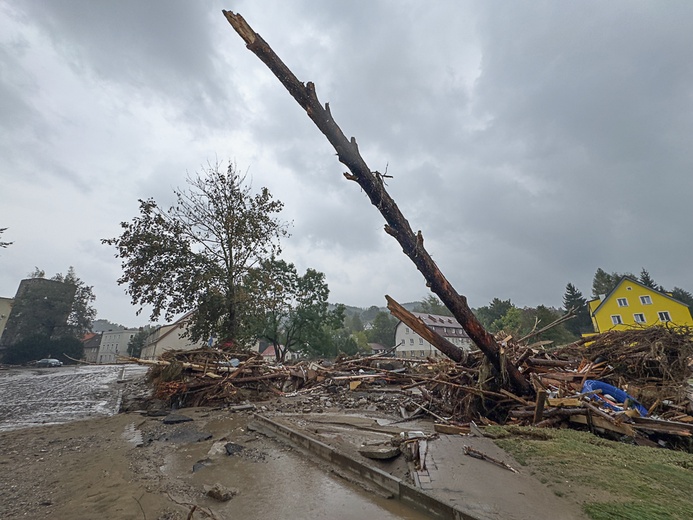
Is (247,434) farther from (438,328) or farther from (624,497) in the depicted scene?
(438,328)

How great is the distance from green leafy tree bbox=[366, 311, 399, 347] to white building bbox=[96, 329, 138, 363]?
5232cm

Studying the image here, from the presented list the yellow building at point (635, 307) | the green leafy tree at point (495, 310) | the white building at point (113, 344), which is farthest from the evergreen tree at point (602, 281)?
the white building at point (113, 344)

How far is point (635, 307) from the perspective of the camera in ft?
110

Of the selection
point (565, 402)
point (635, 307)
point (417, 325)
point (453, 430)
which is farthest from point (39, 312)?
point (635, 307)

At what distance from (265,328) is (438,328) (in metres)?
33.0

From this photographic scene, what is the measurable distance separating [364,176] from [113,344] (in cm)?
8182

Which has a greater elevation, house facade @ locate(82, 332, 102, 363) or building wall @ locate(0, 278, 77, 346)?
building wall @ locate(0, 278, 77, 346)

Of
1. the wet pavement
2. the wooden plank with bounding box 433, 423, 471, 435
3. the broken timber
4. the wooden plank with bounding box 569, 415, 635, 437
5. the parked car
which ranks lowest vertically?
the parked car

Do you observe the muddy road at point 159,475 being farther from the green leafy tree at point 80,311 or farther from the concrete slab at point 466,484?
the green leafy tree at point 80,311

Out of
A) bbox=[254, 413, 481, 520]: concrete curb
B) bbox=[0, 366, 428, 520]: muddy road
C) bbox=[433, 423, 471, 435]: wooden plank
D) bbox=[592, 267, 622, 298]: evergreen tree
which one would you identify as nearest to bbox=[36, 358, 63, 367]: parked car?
bbox=[0, 366, 428, 520]: muddy road

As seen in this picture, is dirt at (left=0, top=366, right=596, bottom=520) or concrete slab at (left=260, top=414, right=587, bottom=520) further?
dirt at (left=0, top=366, right=596, bottom=520)

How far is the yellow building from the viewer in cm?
3155

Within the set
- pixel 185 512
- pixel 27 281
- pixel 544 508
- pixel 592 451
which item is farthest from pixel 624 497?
pixel 27 281

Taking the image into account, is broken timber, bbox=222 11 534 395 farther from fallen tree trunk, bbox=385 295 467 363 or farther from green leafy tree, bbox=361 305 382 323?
green leafy tree, bbox=361 305 382 323
